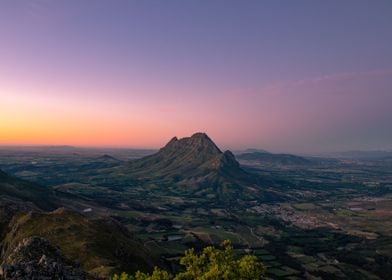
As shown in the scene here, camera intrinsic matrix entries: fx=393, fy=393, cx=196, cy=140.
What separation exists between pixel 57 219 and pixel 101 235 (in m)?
25.2

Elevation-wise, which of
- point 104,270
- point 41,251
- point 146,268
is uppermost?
point 41,251

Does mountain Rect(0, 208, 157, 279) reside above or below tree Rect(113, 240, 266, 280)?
below

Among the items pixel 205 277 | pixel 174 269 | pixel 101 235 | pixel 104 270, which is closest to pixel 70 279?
pixel 205 277

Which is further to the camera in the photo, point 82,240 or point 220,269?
point 82,240

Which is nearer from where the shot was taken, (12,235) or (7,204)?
(12,235)

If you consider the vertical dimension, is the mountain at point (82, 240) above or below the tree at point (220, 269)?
below

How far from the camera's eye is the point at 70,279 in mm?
56094

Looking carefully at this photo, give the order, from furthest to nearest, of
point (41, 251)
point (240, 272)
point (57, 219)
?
point (57, 219) < point (41, 251) < point (240, 272)

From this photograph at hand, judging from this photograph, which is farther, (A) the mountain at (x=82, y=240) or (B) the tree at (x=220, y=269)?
(A) the mountain at (x=82, y=240)

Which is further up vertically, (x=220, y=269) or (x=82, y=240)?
(x=220, y=269)

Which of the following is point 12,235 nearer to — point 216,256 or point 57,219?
point 57,219

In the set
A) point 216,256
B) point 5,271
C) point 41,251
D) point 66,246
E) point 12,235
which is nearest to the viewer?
point 5,271

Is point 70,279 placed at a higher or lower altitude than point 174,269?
higher

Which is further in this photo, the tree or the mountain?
the mountain
